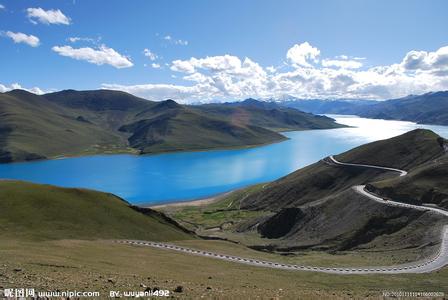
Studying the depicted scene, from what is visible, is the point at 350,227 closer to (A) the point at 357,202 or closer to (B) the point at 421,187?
(A) the point at 357,202

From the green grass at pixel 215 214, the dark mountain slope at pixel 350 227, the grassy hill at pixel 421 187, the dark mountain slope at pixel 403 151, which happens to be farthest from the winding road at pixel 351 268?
the dark mountain slope at pixel 403 151

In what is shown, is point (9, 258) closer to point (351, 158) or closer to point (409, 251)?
point (409, 251)

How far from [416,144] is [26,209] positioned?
13536cm

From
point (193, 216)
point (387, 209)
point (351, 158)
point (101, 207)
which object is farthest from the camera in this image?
point (351, 158)

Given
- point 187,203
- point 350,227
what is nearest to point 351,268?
point 350,227

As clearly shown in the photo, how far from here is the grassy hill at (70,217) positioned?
218ft

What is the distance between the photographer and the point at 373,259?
63656 millimetres

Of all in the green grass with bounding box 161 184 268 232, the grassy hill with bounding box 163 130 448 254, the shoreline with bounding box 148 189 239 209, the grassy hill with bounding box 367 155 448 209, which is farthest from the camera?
the shoreline with bounding box 148 189 239 209

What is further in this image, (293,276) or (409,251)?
(409,251)

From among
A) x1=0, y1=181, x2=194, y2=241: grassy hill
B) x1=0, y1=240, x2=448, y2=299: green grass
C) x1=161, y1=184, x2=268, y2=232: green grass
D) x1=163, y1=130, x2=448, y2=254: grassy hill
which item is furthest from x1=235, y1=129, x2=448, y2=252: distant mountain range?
x1=0, y1=240, x2=448, y2=299: green grass

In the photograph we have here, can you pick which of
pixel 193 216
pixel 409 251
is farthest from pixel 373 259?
pixel 193 216

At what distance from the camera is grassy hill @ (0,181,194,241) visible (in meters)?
66.3

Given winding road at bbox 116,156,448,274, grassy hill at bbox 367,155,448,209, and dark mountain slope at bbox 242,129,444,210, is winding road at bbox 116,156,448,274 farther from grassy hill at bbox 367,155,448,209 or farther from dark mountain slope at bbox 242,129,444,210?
dark mountain slope at bbox 242,129,444,210

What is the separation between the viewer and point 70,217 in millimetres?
74375
